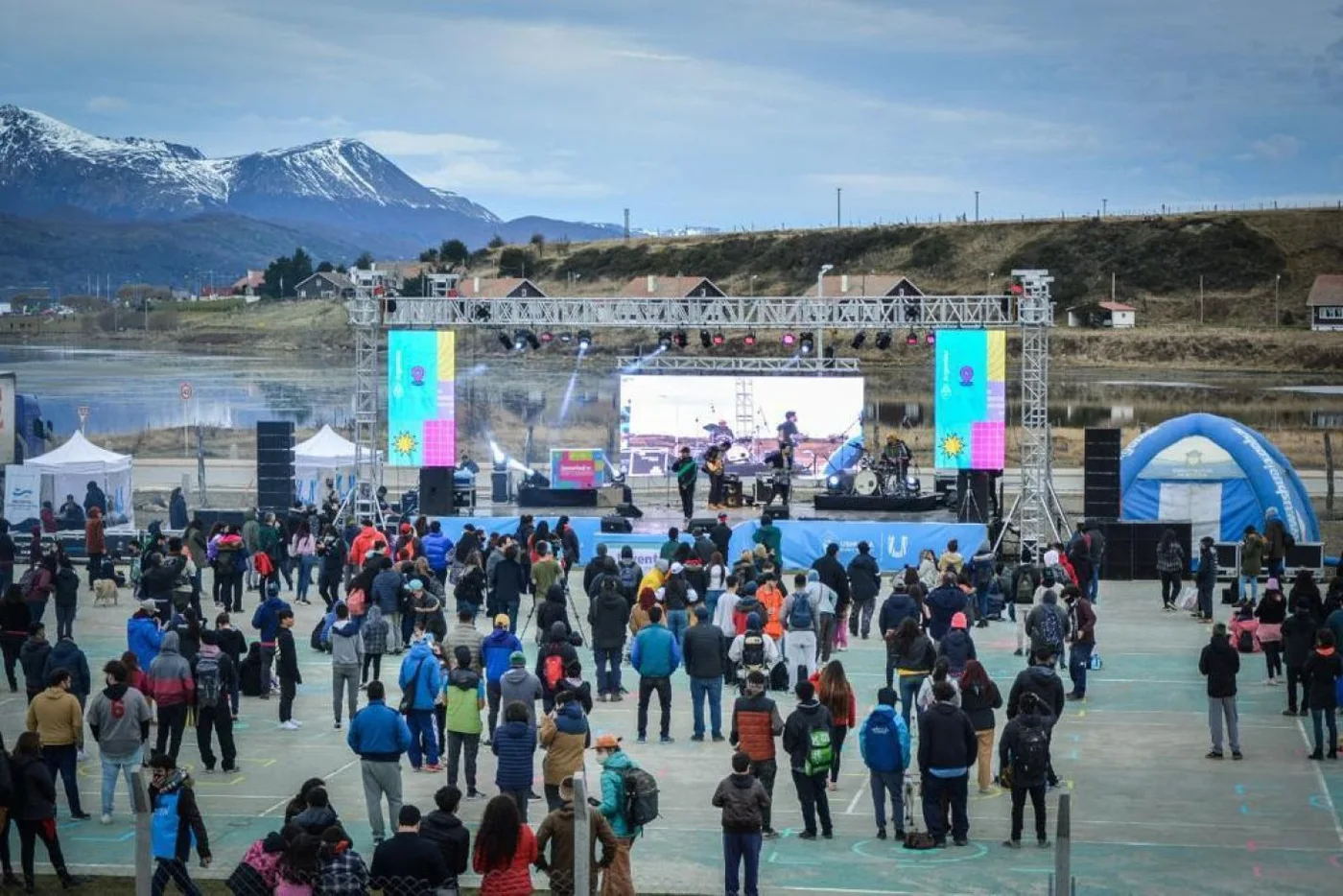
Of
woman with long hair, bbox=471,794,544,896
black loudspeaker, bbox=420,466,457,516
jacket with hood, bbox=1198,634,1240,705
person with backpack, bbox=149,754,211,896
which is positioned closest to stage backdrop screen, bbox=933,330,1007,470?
black loudspeaker, bbox=420,466,457,516

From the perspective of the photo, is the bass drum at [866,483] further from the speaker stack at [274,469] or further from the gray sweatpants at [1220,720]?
the gray sweatpants at [1220,720]

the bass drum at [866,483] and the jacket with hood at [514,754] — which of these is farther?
the bass drum at [866,483]

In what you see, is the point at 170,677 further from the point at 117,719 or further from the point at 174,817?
the point at 174,817

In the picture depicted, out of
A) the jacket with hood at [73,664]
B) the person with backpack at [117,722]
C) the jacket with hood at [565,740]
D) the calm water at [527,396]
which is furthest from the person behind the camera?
the calm water at [527,396]

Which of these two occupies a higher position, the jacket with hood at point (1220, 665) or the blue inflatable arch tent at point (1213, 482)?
the blue inflatable arch tent at point (1213, 482)

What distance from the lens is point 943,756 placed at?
13352mm

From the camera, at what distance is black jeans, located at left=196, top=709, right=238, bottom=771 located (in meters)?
15.9

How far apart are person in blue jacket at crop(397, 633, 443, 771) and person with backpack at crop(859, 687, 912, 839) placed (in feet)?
12.7

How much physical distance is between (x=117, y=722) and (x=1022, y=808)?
7167 mm

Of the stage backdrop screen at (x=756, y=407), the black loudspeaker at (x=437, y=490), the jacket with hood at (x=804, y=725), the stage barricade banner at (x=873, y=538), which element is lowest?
the jacket with hood at (x=804, y=725)

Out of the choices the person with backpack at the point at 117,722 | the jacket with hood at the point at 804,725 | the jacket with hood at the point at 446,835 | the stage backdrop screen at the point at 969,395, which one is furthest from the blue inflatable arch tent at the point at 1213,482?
the jacket with hood at the point at 446,835

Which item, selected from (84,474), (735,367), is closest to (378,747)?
(84,474)

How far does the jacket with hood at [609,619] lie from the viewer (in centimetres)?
1852

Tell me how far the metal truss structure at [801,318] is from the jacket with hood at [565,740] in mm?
18154
